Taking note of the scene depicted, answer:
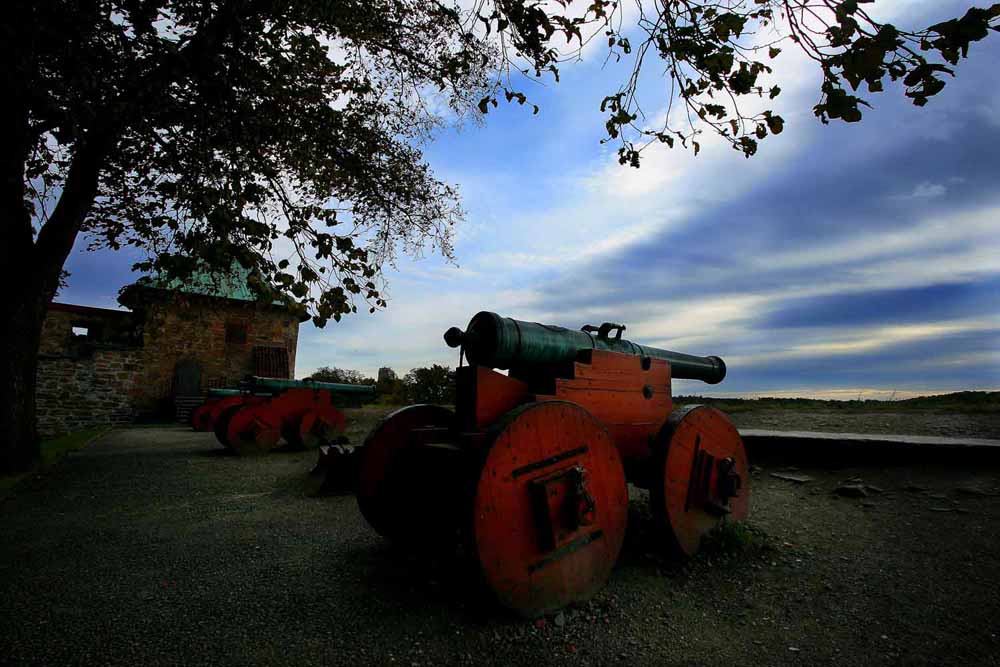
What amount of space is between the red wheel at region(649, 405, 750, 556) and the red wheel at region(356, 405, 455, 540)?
147 centimetres

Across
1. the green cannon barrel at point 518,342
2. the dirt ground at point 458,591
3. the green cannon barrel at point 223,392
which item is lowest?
the dirt ground at point 458,591

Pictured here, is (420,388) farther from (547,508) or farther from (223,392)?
(547,508)

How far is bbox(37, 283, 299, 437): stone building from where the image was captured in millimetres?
14797

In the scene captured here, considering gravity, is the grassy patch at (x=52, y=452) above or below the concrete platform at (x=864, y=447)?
below

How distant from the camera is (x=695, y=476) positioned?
11.8 feet

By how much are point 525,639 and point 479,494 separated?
765 millimetres

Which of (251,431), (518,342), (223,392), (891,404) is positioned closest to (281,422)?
(251,431)

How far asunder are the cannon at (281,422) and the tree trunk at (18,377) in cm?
258

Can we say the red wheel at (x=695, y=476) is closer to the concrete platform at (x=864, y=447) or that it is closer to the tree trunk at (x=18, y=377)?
the concrete platform at (x=864, y=447)

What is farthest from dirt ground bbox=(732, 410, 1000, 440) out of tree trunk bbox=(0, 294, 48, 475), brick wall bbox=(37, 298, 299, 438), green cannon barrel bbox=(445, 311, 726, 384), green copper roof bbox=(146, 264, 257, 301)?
brick wall bbox=(37, 298, 299, 438)

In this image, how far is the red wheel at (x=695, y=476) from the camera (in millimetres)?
3379

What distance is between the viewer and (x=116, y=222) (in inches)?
303

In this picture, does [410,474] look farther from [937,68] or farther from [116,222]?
[116,222]

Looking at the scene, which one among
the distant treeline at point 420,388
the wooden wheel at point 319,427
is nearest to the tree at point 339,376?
the distant treeline at point 420,388
